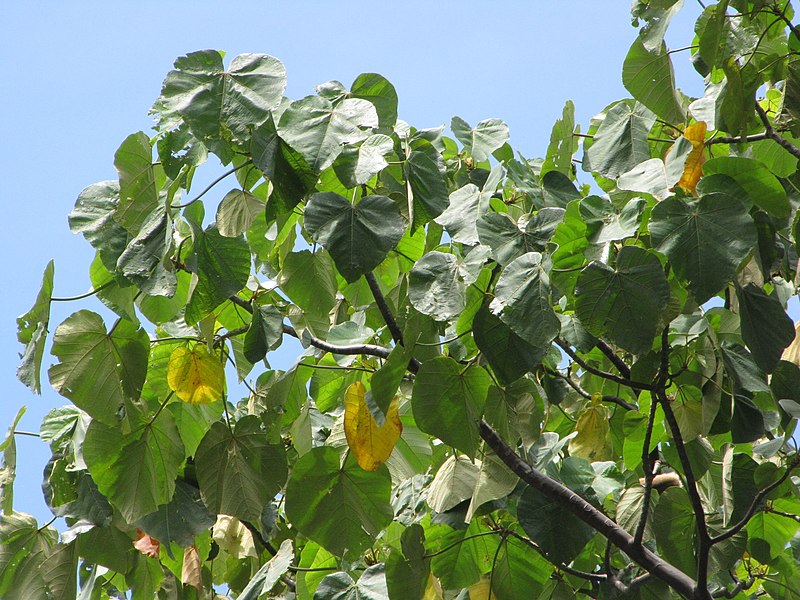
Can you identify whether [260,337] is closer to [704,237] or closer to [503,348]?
[503,348]

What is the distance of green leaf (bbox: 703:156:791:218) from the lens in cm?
123

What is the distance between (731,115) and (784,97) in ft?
0.86

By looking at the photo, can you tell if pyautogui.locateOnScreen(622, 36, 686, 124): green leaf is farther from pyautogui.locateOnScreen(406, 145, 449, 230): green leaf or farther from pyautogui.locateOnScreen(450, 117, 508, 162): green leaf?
pyautogui.locateOnScreen(406, 145, 449, 230): green leaf

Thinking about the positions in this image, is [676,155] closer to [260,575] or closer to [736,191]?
[736,191]

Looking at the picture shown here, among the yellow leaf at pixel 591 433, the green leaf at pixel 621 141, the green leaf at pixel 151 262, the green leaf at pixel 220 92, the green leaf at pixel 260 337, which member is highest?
the green leaf at pixel 220 92

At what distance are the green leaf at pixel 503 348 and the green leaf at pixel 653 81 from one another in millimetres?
627

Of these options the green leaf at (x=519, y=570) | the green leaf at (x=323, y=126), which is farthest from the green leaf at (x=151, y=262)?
the green leaf at (x=519, y=570)

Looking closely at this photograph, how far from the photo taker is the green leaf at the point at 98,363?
1.36 meters

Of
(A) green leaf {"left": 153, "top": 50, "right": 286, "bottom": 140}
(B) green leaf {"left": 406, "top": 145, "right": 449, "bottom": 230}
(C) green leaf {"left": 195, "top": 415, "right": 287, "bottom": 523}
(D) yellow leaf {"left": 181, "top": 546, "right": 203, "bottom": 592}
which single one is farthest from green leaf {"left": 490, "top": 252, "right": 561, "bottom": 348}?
(D) yellow leaf {"left": 181, "top": 546, "right": 203, "bottom": 592}

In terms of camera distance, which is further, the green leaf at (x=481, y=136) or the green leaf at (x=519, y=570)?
the green leaf at (x=481, y=136)

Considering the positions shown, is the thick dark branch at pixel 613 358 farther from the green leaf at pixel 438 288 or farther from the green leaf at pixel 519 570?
the green leaf at pixel 438 288

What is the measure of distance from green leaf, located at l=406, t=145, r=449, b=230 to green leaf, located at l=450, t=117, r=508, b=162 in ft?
1.53

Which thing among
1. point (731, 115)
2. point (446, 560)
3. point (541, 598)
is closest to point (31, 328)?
point (446, 560)

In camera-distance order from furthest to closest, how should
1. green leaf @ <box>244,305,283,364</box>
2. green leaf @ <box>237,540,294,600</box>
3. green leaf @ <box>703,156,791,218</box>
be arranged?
green leaf @ <box>237,540,294,600</box> → green leaf @ <box>244,305,283,364</box> → green leaf @ <box>703,156,791,218</box>
